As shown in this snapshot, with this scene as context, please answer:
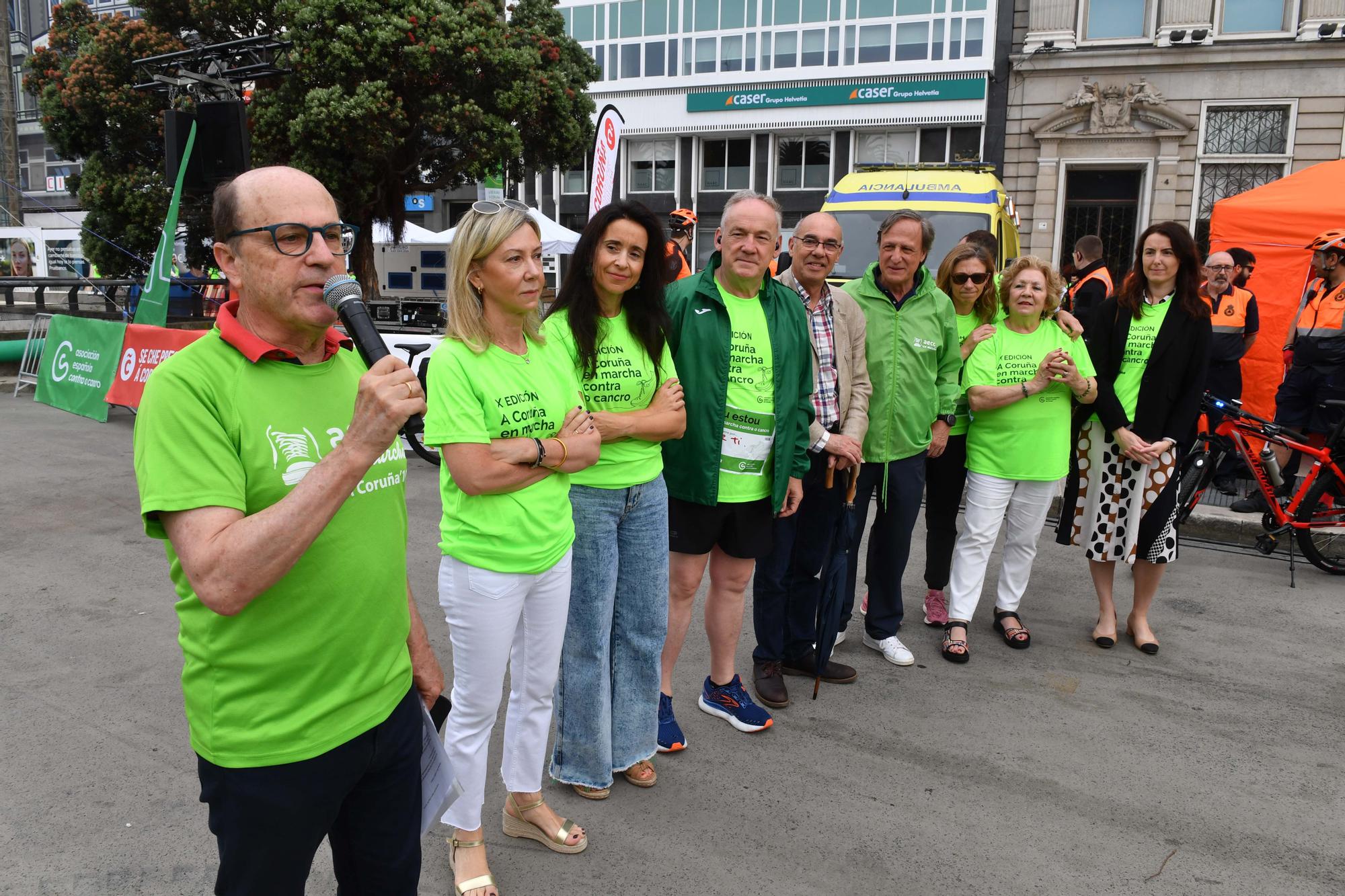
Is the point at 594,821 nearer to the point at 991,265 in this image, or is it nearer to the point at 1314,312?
the point at 991,265

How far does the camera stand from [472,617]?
256 centimetres

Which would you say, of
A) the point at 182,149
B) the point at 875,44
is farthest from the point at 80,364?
the point at 875,44

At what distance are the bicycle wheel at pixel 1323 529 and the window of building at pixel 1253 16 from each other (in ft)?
73.6

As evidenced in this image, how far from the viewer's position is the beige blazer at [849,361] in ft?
13.0

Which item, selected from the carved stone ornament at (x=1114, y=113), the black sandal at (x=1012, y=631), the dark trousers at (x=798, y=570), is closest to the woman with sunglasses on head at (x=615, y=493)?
the dark trousers at (x=798, y=570)

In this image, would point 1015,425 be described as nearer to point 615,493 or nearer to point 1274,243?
point 615,493

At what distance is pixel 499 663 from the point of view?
2.62 m

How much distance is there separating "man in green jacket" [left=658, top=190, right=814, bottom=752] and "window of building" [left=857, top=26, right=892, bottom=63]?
2660 cm

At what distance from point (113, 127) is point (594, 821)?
1784 centimetres

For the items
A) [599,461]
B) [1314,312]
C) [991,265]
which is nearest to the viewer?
[599,461]

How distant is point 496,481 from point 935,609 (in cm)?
315

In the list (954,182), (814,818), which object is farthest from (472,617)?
(954,182)

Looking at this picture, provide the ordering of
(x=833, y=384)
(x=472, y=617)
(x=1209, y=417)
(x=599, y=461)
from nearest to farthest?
(x=472, y=617) < (x=599, y=461) < (x=833, y=384) < (x=1209, y=417)

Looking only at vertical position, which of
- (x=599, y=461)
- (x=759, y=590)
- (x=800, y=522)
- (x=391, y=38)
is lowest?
(x=759, y=590)
